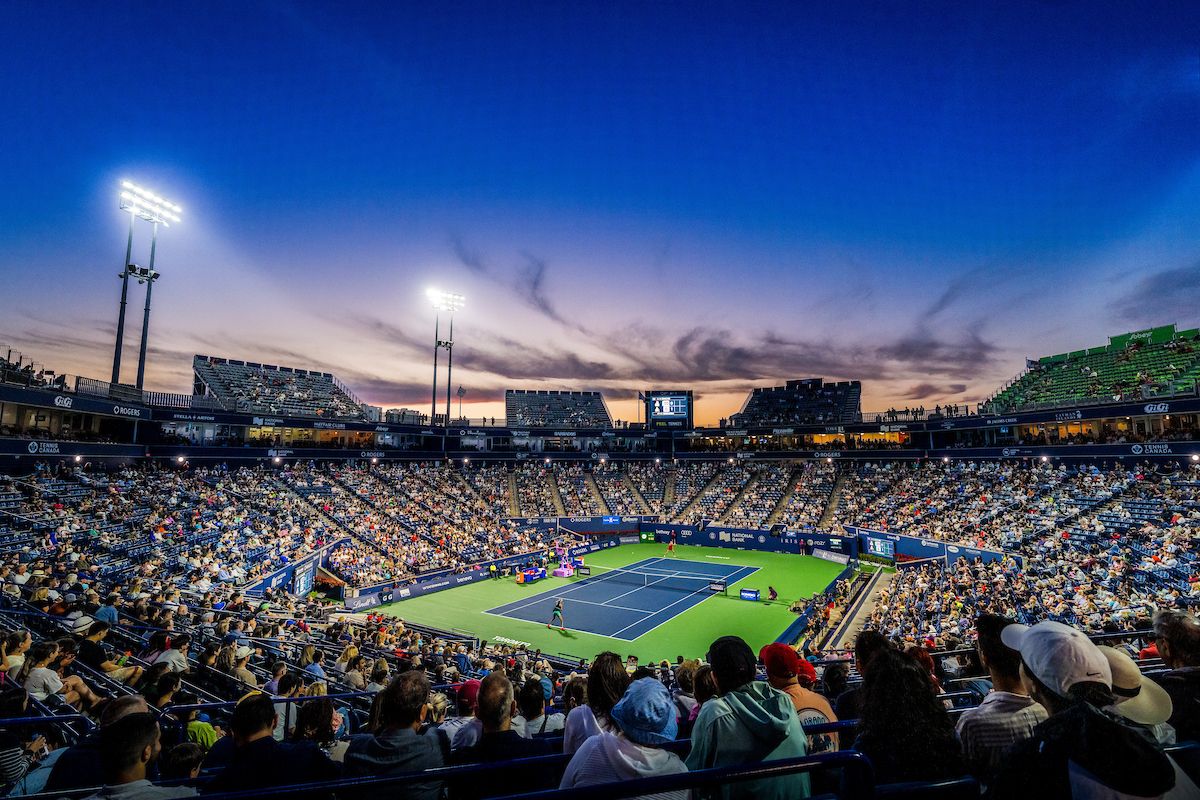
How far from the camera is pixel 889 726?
2.75 metres

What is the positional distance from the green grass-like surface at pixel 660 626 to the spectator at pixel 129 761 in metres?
20.0

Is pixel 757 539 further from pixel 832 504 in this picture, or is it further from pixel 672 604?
pixel 672 604

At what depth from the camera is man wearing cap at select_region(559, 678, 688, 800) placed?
264 centimetres

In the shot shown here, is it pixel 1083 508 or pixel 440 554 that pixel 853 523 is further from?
pixel 440 554

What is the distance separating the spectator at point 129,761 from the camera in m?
2.86

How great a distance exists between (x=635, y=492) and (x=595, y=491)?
14.0ft

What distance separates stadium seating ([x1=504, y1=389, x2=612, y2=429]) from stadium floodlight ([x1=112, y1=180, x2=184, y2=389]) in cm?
5128

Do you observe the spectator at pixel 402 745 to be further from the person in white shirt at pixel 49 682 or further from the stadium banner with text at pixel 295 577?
the stadium banner with text at pixel 295 577

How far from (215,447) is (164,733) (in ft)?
127

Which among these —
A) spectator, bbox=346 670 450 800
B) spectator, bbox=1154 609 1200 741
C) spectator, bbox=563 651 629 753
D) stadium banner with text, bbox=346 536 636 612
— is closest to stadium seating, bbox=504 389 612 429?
stadium banner with text, bbox=346 536 636 612

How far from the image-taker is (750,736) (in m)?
2.72

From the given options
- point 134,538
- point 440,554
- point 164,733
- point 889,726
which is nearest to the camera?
point 889,726

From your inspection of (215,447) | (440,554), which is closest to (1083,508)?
(440,554)

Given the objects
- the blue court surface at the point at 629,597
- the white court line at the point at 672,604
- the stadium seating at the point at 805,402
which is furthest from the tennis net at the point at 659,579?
the stadium seating at the point at 805,402
